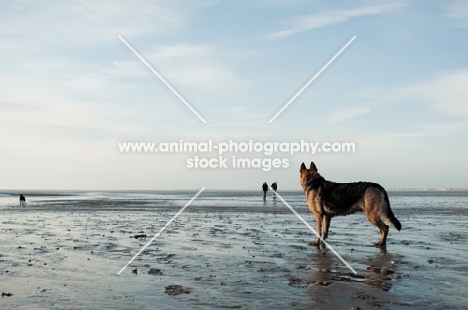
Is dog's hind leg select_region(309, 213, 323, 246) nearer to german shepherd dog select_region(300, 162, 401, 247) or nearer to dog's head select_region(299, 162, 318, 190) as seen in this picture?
german shepherd dog select_region(300, 162, 401, 247)

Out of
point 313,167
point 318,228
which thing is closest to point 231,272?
point 318,228

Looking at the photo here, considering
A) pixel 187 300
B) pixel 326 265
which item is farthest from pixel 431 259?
pixel 187 300

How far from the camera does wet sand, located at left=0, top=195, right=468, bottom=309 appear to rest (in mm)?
6406

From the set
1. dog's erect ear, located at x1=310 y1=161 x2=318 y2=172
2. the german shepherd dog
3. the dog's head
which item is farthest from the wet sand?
dog's erect ear, located at x1=310 y1=161 x2=318 y2=172

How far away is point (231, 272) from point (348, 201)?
545 centimetres

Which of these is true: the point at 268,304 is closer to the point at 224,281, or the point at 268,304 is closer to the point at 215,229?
the point at 224,281

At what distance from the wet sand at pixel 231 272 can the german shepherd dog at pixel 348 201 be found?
666 mm

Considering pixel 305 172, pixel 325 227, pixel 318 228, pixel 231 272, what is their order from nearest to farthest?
pixel 231 272 → pixel 318 228 → pixel 325 227 → pixel 305 172

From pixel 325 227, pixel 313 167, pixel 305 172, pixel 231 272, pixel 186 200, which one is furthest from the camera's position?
pixel 186 200

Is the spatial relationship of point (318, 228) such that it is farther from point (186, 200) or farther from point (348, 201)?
point (186, 200)

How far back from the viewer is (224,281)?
768 cm

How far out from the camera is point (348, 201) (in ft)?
42.0

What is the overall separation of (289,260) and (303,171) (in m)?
4.41

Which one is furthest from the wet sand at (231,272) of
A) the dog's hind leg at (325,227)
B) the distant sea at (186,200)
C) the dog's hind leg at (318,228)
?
the distant sea at (186,200)
